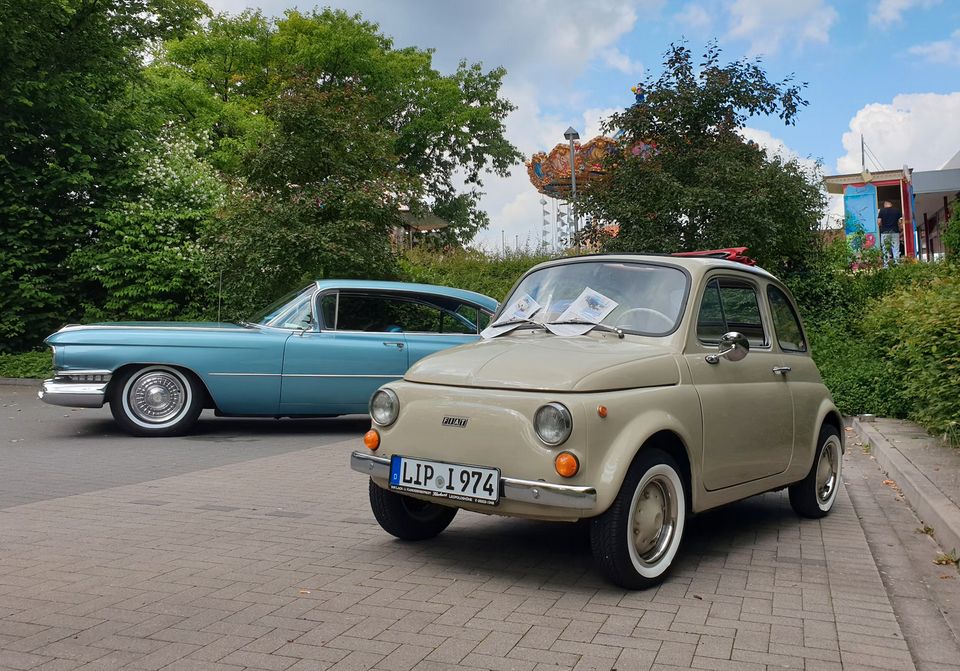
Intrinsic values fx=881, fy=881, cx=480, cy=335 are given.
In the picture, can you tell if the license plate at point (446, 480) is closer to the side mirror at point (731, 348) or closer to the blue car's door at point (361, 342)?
the side mirror at point (731, 348)

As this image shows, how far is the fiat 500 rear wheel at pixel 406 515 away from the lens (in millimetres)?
5086

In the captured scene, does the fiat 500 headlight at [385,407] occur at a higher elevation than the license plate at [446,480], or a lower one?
higher

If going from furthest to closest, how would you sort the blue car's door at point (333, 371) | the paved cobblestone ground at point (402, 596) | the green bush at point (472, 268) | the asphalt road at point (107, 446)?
the green bush at point (472, 268) → the blue car's door at point (333, 371) → the asphalt road at point (107, 446) → the paved cobblestone ground at point (402, 596)

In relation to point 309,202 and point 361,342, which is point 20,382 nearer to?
point 309,202

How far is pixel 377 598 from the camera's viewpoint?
4.15 m

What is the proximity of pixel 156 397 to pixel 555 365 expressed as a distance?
22.0 feet

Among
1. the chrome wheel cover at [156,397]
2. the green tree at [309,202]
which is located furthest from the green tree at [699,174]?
the chrome wheel cover at [156,397]

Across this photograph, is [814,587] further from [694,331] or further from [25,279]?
[25,279]

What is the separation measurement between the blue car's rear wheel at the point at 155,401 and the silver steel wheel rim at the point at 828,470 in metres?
6.64

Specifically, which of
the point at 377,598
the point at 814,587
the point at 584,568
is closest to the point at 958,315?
the point at 814,587

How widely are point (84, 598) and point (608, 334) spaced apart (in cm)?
301

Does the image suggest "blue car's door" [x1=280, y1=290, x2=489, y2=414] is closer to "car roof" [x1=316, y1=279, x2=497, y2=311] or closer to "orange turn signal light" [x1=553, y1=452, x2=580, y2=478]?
"car roof" [x1=316, y1=279, x2=497, y2=311]

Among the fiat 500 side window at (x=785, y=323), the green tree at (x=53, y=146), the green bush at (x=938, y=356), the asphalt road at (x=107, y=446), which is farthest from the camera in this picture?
the green tree at (x=53, y=146)

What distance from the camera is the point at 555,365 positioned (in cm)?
442
